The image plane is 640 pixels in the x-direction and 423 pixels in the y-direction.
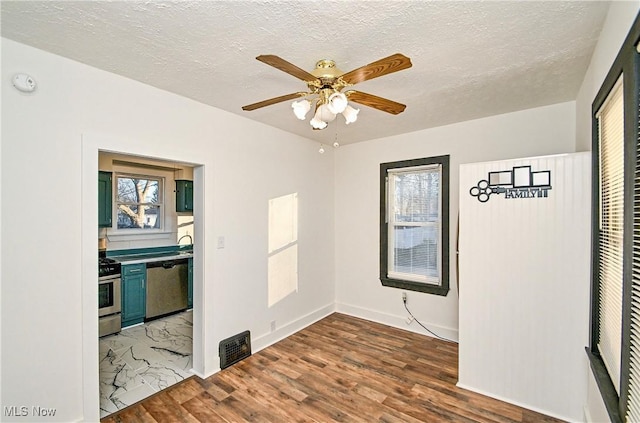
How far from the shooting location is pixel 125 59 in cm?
202

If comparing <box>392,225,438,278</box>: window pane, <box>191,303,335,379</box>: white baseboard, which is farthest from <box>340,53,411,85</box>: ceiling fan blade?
<box>191,303,335,379</box>: white baseboard

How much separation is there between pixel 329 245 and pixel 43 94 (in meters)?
3.49

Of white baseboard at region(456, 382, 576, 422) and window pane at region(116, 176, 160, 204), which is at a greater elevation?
window pane at region(116, 176, 160, 204)

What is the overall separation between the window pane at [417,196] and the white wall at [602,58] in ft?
4.77

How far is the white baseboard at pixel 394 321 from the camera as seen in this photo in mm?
3604

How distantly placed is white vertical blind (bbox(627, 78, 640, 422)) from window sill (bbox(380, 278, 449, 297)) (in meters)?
2.42

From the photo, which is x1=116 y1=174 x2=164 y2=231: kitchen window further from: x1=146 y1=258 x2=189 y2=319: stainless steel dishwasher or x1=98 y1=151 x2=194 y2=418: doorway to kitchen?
x1=146 y1=258 x2=189 y2=319: stainless steel dishwasher

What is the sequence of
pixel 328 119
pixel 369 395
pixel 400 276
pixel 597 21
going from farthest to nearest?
pixel 400 276 < pixel 369 395 < pixel 328 119 < pixel 597 21

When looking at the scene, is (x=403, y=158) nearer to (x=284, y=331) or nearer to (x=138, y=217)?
(x=284, y=331)

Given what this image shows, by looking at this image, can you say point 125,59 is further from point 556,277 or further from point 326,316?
point 326,316

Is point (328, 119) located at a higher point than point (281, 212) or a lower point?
higher

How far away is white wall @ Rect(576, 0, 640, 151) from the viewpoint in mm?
1302

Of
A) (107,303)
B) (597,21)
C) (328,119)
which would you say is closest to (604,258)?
(597,21)

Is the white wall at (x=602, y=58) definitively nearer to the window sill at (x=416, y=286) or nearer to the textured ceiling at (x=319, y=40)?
the textured ceiling at (x=319, y=40)
